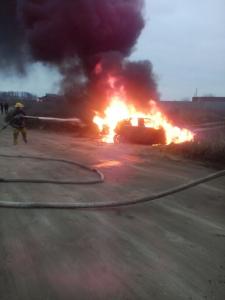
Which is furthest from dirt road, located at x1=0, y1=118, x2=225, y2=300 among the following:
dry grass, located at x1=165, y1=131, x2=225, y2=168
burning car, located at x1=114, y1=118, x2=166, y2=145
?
burning car, located at x1=114, y1=118, x2=166, y2=145

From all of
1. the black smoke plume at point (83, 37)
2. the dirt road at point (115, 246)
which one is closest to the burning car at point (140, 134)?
the black smoke plume at point (83, 37)

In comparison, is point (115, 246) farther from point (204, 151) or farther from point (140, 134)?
point (140, 134)

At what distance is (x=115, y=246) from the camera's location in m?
5.20

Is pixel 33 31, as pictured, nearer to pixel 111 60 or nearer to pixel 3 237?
pixel 111 60

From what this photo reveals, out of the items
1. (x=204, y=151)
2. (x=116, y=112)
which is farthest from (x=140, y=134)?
(x=204, y=151)

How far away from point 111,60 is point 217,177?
1411 cm

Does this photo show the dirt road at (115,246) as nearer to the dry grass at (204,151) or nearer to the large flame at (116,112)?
the dry grass at (204,151)

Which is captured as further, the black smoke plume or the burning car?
the black smoke plume

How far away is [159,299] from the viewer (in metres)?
3.89

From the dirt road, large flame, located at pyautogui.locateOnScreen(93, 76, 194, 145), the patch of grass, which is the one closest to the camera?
the dirt road

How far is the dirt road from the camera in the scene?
4.07 metres

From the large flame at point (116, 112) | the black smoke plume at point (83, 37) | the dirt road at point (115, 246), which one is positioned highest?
the black smoke plume at point (83, 37)

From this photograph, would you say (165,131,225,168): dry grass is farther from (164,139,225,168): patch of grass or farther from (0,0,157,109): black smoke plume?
(0,0,157,109): black smoke plume

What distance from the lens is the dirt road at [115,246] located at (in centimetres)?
407
